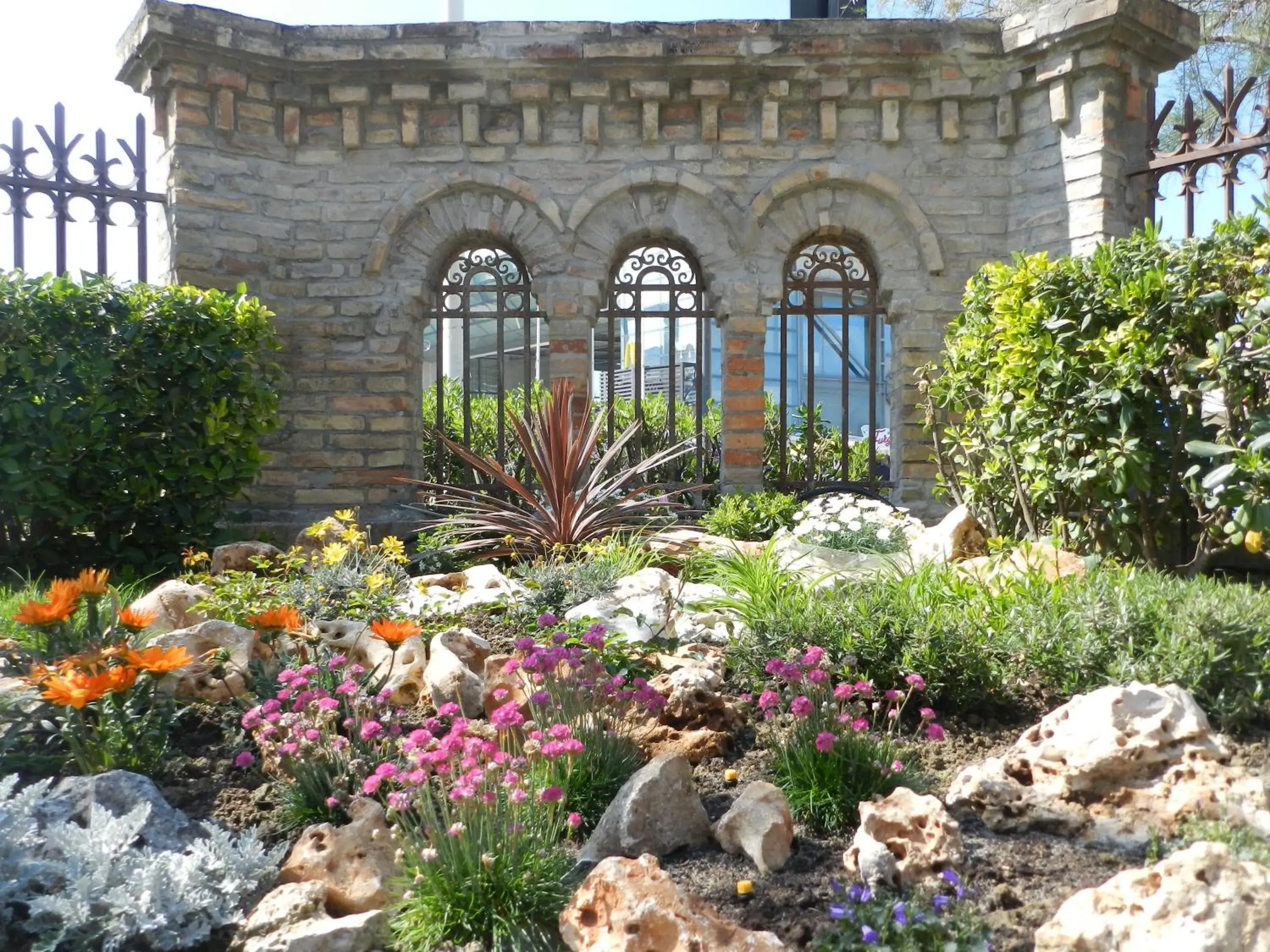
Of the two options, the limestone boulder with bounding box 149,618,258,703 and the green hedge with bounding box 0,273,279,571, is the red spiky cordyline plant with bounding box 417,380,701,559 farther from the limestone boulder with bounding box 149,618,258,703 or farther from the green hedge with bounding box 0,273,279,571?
the limestone boulder with bounding box 149,618,258,703

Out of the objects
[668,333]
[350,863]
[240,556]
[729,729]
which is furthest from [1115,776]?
[668,333]

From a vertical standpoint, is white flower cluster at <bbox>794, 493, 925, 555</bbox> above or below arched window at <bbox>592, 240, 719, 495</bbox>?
below

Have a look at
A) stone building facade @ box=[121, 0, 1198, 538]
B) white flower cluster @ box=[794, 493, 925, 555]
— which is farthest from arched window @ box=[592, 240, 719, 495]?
white flower cluster @ box=[794, 493, 925, 555]

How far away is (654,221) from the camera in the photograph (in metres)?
7.76

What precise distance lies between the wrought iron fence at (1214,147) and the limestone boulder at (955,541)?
2.15m

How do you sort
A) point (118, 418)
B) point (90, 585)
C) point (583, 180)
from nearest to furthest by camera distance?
point (90, 585) < point (118, 418) < point (583, 180)

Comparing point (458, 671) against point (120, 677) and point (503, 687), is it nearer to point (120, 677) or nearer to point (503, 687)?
point (503, 687)

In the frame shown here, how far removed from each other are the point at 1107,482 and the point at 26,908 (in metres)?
4.54

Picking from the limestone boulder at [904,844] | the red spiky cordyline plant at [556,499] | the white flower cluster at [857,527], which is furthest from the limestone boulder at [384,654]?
the white flower cluster at [857,527]

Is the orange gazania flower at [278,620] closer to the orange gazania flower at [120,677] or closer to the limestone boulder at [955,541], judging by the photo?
the orange gazania flower at [120,677]

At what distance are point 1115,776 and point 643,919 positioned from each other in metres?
1.53

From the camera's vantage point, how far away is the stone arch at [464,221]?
768 cm

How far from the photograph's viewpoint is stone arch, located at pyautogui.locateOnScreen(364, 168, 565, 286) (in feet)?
25.2

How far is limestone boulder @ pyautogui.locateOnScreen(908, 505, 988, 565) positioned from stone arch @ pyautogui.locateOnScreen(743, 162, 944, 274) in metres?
2.58
